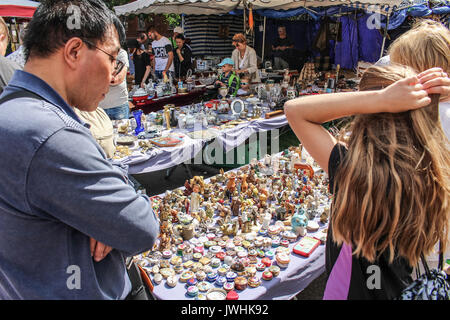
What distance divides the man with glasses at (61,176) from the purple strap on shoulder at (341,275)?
0.63 metres

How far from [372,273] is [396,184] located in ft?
1.02

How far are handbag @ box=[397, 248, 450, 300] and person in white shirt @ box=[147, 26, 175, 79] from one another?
5.67 metres

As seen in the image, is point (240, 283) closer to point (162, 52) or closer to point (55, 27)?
A: point (55, 27)

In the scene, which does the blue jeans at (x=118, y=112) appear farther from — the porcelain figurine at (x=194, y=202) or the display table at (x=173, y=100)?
the porcelain figurine at (x=194, y=202)

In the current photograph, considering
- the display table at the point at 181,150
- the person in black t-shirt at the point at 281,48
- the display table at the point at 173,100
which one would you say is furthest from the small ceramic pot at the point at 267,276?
the person in black t-shirt at the point at 281,48

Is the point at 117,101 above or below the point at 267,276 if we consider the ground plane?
above

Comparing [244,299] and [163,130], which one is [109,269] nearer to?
[244,299]

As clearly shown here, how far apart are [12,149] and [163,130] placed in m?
Result: 3.00

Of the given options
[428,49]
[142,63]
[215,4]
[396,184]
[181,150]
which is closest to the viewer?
[396,184]

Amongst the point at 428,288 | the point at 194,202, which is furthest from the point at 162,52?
the point at 428,288

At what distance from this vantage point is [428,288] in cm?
88

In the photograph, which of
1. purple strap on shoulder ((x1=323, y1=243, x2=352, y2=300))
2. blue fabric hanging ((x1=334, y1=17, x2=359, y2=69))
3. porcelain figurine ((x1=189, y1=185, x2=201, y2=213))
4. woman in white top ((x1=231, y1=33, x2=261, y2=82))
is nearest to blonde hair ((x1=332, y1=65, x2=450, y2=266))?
purple strap on shoulder ((x1=323, y1=243, x2=352, y2=300))

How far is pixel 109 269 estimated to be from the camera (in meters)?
0.94
